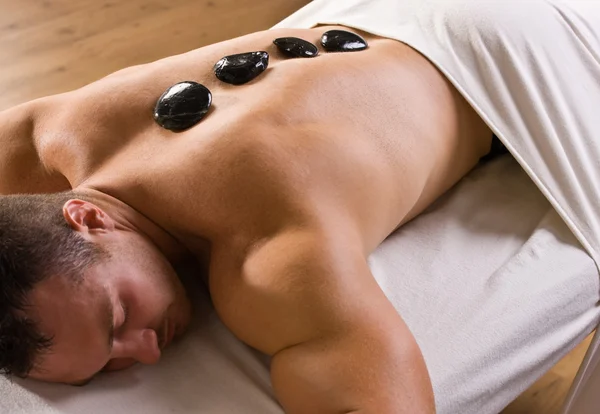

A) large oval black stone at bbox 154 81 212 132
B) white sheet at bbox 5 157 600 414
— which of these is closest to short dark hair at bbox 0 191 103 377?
white sheet at bbox 5 157 600 414

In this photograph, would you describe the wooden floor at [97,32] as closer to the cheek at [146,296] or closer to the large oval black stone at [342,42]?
the large oval black stone at [342,42]

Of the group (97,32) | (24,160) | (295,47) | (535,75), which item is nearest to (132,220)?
(24,160)

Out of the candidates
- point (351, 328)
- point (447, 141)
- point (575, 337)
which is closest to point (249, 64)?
point (447, 141)

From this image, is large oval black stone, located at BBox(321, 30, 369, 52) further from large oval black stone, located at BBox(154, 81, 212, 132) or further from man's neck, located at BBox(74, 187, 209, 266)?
man's neck, located at BBox(74, 187, 209, 266)

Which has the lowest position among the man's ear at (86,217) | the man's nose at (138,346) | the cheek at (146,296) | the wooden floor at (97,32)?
the wooden floor at (97,32)

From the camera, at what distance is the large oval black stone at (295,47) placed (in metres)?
1.15

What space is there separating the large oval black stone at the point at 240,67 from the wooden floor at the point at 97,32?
129cm

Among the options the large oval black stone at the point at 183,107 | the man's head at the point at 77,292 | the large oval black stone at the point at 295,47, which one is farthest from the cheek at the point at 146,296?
the large oval black stone at the point at 295,47

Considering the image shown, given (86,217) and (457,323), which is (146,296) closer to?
(86,217)

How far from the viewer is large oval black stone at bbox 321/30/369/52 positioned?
118 cm

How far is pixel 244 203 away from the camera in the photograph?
3.07ft

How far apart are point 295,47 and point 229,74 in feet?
0.46

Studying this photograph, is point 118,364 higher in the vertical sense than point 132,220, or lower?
lower

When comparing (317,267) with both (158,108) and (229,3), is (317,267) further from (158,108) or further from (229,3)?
(229,3)
